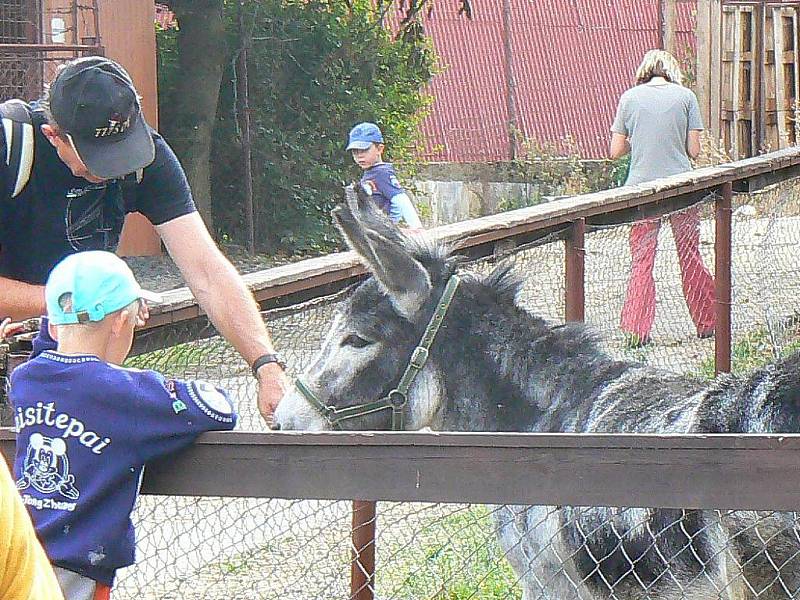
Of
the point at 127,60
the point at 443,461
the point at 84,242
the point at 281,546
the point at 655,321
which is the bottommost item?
the point at 281,546

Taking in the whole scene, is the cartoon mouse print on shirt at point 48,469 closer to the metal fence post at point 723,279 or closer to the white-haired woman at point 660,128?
the metal fence post at point 723,279

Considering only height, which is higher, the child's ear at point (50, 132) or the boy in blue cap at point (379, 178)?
the child's ear at point (50, 132)

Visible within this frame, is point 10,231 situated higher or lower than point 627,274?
higher

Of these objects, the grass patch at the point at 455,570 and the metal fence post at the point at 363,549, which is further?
the grass patch at the point at 455,570

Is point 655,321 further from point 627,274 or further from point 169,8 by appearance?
point 169,8

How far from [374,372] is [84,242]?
1.01 meters

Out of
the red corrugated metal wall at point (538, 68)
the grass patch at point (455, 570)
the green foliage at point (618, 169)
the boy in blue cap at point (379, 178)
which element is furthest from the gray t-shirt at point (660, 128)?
the red corrugated metal wall at point (538, 68)

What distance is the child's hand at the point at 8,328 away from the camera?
3.36 m

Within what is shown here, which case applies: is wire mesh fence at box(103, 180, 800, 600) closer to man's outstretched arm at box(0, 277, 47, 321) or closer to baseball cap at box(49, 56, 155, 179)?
man's outstretched arm at box(0, 277, 47, 321)

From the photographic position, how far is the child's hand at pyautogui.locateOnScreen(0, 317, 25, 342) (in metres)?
3.36

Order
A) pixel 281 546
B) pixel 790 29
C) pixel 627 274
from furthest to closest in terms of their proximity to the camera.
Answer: pixel 790 29, pixel 627 274, pixel 281 546

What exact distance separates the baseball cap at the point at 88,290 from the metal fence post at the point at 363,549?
137 centimetres

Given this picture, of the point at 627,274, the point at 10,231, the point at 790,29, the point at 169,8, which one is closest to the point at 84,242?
the point at 10,231

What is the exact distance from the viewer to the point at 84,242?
379 cm
